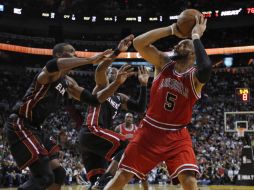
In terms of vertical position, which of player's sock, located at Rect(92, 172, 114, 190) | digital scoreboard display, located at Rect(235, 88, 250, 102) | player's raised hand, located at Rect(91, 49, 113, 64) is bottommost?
player's sock, located at Rect(92, 172, 114, 190)

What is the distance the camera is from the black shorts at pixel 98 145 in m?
6.48

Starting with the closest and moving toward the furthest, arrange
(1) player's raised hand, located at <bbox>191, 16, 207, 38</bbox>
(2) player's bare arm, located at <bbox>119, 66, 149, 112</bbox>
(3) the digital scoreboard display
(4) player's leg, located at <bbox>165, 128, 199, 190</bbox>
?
(1) player's raised hand, located at <bbox>191, 16, 207, 38</bbox> → (4) player's leg, located at <bbox>165, 128, 199, 190</bbox> → (2) player's bare arm, located at <bbox>119, 66, 149, 112</bbox> → (3) the digital scoreboard display

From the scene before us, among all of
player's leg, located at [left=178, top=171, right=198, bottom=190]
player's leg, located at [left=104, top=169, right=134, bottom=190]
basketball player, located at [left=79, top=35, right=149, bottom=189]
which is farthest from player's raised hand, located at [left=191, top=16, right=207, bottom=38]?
basketball player, located at [left=79, top=35, right=149, bottom=189]

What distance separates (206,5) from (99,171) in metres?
33.2

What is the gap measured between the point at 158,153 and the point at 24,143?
5.62 feet

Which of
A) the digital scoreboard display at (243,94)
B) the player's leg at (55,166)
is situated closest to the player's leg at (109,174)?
the player's leg at (55,166)

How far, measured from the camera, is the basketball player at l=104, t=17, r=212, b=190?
4289mm

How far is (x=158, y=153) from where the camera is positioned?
14.2ft

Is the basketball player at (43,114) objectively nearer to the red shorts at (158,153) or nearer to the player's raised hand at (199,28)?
the red shorts at (158,153)

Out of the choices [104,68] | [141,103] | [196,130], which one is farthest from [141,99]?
[196,130]

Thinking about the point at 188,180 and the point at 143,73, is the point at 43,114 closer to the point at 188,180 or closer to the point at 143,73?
the point at 143,73

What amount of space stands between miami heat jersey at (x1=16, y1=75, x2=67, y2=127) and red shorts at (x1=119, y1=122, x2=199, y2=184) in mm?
1327

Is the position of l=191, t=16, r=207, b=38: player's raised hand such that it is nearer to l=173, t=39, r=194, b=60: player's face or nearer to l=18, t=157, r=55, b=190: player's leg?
l=173, t=39, r=194, b=60: player's face

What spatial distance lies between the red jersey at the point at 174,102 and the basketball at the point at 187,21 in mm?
404
